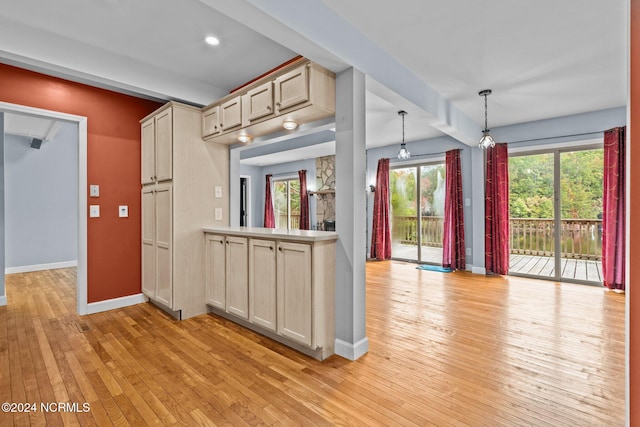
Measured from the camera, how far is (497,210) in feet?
17.1

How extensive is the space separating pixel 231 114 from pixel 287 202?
609cm

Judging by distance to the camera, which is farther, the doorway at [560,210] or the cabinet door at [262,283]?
the doorway at [560,210]

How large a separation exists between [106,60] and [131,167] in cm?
119

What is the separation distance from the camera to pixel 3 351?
2.44m

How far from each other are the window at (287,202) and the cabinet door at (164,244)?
217 inches

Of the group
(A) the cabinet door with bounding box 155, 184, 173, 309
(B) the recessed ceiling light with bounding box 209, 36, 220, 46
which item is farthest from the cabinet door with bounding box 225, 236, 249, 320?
(B) the recessed ceiling light with bounding box 209, 36, 220, 46

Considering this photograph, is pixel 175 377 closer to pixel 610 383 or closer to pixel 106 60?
pixel 610 383

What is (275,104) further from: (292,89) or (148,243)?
(148,243)

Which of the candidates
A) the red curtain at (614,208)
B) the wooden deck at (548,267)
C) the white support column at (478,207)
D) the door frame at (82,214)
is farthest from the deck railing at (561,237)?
the door frame at (82,214)

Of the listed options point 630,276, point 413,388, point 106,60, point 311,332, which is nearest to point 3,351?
point 311,332

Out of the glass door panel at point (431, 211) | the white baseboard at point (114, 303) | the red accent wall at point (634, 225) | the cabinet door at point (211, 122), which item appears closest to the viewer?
the red accent wall at point (634, 225)

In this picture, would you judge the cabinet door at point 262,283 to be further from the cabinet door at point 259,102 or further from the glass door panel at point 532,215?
the glass door panel at point 532,215

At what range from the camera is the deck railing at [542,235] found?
484 centimetres

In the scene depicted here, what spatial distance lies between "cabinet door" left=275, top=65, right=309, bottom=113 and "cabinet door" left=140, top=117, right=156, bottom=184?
5.88 ft
